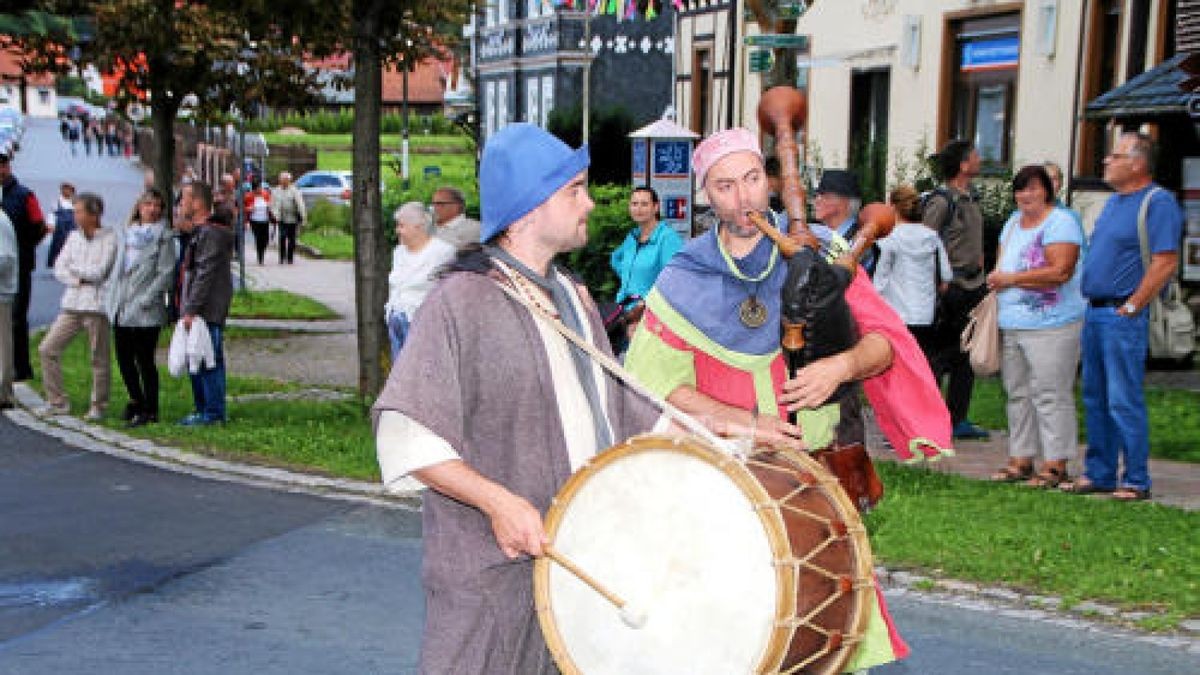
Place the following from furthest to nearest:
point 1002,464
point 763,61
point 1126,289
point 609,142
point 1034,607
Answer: point 609,142, point 1002,464, point 763,61, point 1126,289, point 1034,607

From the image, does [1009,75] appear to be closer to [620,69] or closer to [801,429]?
[801,429]

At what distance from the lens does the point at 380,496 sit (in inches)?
355

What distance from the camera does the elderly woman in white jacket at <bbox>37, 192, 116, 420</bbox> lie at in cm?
1155

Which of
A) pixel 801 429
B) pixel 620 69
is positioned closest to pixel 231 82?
pixel 801 429

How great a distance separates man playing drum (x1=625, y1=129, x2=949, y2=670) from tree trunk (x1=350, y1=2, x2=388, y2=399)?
7966mm

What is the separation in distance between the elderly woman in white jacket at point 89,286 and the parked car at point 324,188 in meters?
31.6

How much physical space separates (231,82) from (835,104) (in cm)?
883

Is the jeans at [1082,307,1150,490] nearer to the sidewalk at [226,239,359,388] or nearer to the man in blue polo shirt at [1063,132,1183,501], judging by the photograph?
the man in blue polo shirt at [1063,132,1183,501]

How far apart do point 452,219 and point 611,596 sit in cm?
895

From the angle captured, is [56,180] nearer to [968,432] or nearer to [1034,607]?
[968,432]

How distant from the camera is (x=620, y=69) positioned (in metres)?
37.2

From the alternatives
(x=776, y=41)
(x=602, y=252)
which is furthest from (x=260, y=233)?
(x=776, y=41)

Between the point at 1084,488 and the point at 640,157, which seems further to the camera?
the point at 640,157

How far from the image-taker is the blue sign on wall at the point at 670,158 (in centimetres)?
1452
